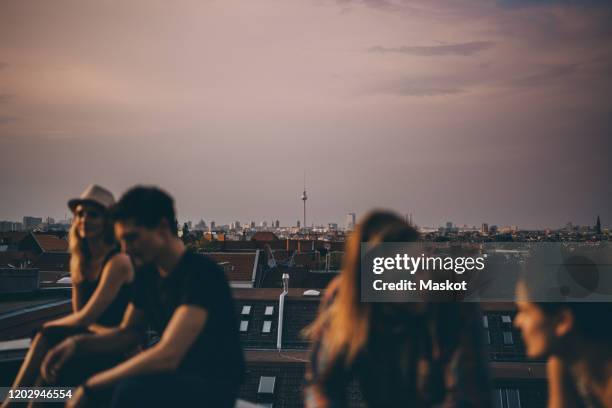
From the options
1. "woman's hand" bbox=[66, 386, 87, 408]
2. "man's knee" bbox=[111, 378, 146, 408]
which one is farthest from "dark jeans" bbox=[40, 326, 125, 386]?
"man's knee" bbox=[111, 378, 146, 408]

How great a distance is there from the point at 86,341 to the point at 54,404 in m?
0.52

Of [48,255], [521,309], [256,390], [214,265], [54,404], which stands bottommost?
[256,390]

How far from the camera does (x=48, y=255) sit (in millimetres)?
52312

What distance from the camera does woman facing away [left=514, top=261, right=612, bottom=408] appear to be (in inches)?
95.3

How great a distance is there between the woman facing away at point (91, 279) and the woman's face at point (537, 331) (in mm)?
2238

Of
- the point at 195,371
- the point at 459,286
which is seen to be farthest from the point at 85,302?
the point at 459,286

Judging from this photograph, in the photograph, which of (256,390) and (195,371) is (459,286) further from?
(256,390)

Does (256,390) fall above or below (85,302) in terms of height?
below

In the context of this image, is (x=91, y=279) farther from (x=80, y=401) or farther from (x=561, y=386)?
(x=561, y=386)

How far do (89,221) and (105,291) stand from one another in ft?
1.71

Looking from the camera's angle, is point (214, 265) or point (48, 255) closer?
point (214, 265)

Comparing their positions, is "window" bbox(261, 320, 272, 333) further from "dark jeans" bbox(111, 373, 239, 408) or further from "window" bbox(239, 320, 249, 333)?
"dark jeans" bbox(111, 373, 239, 408)

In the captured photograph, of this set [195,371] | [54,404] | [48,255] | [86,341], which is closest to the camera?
[195,371]

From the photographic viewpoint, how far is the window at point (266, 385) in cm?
2353
